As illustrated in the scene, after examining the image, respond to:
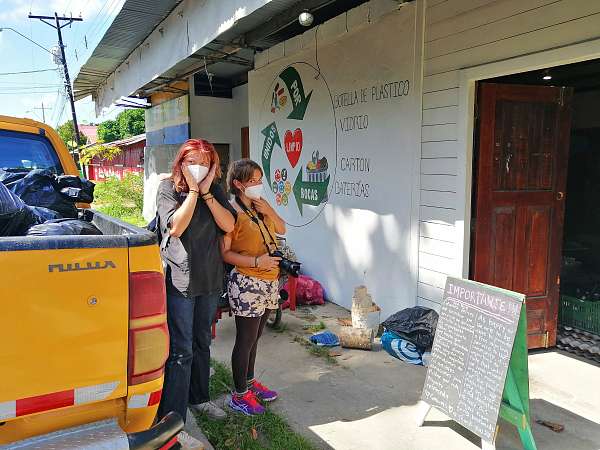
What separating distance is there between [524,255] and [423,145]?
4.54ft

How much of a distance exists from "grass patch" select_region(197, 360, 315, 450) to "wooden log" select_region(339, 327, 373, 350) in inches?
54.6

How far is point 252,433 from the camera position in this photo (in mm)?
3148

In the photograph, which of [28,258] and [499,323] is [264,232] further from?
[28,258]

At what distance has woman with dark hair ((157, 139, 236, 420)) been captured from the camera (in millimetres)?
2771

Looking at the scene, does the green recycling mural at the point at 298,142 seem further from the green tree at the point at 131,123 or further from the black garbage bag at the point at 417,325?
the green tree at the point at 131,123

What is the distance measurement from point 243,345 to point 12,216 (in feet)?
5.49

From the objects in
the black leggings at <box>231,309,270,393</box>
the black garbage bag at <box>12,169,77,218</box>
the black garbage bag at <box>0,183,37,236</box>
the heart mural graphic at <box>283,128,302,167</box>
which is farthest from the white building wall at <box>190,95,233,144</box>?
the black garbage bag at <box>0,183,37,236</box>

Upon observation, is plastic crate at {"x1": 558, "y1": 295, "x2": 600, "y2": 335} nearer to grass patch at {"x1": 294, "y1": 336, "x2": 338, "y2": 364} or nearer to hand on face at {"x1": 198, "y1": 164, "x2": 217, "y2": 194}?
grass patch at {"x1": 294, "y1": 336, "x2": 338, "y2": 364}

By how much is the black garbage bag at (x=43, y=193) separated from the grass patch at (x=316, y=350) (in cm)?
251

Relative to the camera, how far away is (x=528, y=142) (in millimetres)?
4316

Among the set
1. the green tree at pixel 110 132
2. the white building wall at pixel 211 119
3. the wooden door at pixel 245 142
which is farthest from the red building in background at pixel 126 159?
the wooden door at pixel 245 142

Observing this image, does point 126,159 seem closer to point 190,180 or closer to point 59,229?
point 190,180

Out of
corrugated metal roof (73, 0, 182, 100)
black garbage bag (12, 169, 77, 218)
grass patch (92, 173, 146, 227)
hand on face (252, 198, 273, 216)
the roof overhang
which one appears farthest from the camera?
grass patch (92, 173, 146, 227)

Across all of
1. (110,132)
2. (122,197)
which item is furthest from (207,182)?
(110,132)
